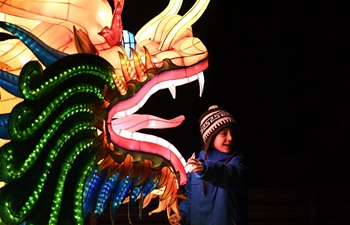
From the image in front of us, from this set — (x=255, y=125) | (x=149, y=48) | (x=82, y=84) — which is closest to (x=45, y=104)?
(x=82, y=84)

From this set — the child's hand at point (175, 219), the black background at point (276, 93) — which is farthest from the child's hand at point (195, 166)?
the black background at point (276, 93)

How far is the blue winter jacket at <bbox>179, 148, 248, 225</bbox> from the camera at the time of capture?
4426 mm

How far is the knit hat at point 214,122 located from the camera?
466cm

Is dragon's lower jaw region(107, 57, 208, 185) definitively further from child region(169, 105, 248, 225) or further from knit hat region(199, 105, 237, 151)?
knit hat region(199, 105, 237, 151)

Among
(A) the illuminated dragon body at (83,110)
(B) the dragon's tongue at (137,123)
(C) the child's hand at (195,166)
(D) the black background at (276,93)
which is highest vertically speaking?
(A) the illuminated dragon body at (83,110)

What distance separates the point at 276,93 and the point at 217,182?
3.28 m

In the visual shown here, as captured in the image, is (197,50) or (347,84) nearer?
(197,50)

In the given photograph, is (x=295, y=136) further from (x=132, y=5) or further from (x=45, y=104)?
(x=45, y=104)

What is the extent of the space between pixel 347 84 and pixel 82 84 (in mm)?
4423

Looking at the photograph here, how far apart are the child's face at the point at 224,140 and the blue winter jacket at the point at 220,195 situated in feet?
0.15

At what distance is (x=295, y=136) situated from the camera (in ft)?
24.5

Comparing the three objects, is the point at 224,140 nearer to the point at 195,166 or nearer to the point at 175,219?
the point at 195,166

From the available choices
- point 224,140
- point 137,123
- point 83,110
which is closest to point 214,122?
point 224,140

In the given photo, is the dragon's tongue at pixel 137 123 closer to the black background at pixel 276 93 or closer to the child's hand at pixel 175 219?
the child's hand at pixel 175 219
